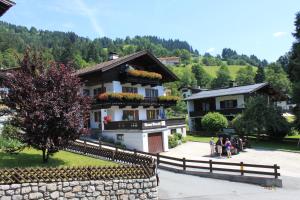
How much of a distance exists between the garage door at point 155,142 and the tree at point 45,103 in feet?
53.8

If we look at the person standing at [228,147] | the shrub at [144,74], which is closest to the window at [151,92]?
the shrub at [144,74]

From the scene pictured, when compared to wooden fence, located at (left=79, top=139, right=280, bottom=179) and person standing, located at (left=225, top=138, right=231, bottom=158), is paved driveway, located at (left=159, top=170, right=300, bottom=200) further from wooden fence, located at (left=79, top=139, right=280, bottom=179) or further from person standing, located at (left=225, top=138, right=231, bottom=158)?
person standing, located at (left=225, top=138, right=231, bottom=158)

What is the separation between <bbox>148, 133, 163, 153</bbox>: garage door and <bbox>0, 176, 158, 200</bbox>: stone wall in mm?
17240

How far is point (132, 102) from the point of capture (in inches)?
1588

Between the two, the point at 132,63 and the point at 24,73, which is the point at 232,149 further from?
the point at 24,73

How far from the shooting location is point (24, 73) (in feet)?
61.8

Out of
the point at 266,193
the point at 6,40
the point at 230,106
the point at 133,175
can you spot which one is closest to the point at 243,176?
the point at 266,193

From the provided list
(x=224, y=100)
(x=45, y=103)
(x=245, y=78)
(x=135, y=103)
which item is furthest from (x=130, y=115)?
(x=245, y=78)

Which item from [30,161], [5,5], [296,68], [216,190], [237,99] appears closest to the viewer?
[5,5]

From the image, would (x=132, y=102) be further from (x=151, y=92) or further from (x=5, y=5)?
(x=5, y=5)

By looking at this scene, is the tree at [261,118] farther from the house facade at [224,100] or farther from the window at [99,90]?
the window at [99,90]

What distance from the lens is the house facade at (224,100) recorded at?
53812 millimetres

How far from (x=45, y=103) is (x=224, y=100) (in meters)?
42.5

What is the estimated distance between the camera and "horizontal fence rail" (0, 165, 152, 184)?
14.0 meters
